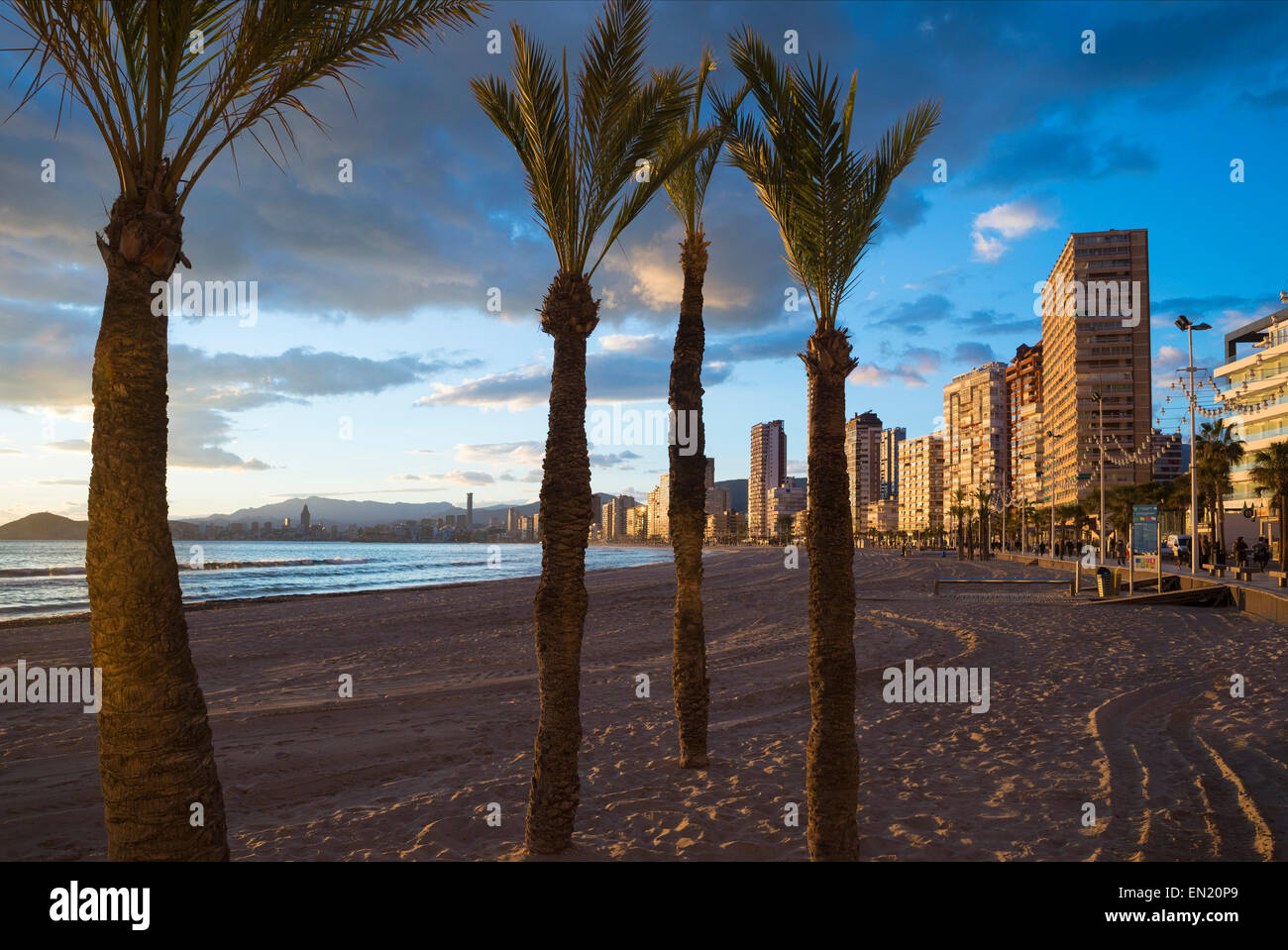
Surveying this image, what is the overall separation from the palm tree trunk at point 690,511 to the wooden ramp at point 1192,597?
971 inches

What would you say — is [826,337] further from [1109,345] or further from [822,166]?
[1109,345]

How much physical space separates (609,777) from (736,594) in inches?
1068

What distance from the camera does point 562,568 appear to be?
19.2 ft

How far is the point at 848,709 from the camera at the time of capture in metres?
5.36

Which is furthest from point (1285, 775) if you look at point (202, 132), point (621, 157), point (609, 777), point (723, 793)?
point (202, 132)

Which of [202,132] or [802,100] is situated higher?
[802,100]

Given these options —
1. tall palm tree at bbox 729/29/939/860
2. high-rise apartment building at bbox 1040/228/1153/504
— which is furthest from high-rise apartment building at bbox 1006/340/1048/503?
tall palm tree at bbox 729/29/939/860

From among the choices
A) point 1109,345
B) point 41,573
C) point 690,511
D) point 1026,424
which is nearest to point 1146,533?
point 690,511

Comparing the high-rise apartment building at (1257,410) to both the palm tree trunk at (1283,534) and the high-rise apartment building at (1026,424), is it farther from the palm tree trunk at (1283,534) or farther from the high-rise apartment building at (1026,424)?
the high-rise apartment building at (1026,424)

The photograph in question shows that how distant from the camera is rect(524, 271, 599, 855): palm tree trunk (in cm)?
584

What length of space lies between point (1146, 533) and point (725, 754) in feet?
82.8

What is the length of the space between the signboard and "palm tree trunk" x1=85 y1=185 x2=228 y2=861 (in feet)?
100

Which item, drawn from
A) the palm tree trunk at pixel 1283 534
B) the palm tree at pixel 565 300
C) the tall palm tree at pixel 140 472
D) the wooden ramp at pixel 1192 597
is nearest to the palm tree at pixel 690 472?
the palm tree at pixel 565 300

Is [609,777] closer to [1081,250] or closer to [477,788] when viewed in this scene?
[477,788]
